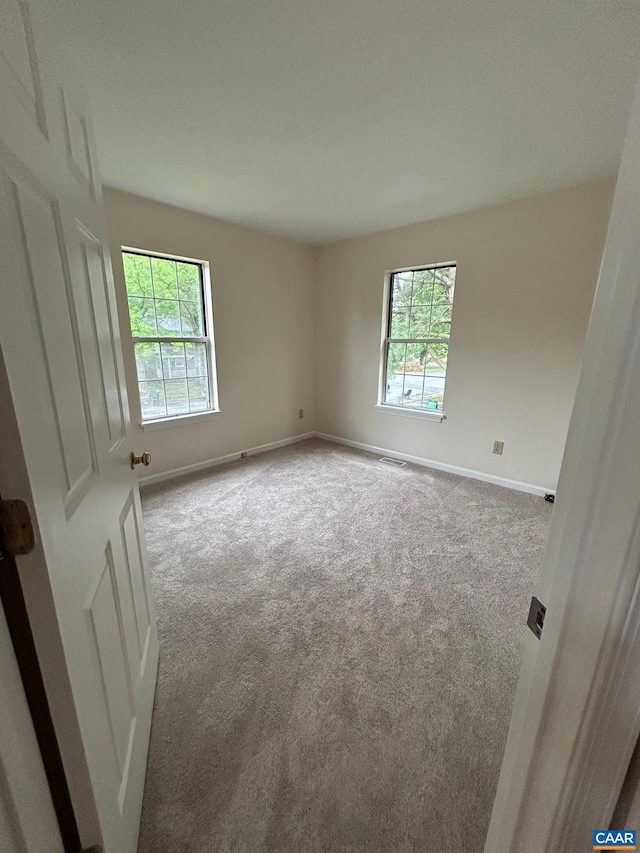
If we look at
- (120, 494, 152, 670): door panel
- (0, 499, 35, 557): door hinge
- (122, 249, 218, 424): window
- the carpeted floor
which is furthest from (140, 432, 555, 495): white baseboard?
(0, 499, 35, 557): door hinge

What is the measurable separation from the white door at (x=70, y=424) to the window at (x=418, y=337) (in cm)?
310

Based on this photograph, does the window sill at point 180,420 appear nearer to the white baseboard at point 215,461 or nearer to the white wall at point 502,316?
the white baseboard at point 215,461

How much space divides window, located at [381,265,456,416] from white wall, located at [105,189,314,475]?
1152 millimetres

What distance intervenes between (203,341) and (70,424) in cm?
298

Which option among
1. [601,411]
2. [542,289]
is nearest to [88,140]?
[601,411]

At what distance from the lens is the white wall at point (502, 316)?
2.63 metres

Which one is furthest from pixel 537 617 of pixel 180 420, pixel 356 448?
pixel 356 448

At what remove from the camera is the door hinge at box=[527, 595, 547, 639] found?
0.55 m

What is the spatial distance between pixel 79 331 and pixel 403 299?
349 cm

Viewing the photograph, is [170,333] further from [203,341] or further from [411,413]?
[411,413]

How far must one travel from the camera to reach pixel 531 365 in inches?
115

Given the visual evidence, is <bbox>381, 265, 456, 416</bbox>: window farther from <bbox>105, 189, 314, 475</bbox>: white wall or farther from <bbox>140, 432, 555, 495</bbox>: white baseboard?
<bbox>105, 189, 314, 475</bbox>: white wall

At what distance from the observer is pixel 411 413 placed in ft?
12.3

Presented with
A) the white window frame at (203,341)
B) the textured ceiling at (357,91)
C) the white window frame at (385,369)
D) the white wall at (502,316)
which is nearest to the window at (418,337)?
the white window frame at (385,369)
